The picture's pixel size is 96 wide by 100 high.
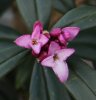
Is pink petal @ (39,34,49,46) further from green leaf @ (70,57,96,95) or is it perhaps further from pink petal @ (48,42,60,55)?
green leaf @ (70,57,96,95)

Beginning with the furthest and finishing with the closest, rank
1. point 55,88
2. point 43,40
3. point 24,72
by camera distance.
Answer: point 24,72
point 55,88
point 43,40

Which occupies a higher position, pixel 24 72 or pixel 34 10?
pixel 34 10

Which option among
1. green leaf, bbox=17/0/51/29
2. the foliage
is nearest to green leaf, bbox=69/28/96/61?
the foliage

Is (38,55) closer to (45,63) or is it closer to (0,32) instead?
(45,63)

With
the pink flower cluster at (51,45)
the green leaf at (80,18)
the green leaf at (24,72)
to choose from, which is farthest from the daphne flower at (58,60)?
the green leaf at (24,72)

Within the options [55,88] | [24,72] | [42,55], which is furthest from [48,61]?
[24,72]

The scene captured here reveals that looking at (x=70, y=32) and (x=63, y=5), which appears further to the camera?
(x=63, y=5)

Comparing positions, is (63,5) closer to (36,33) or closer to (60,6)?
(60,6)
